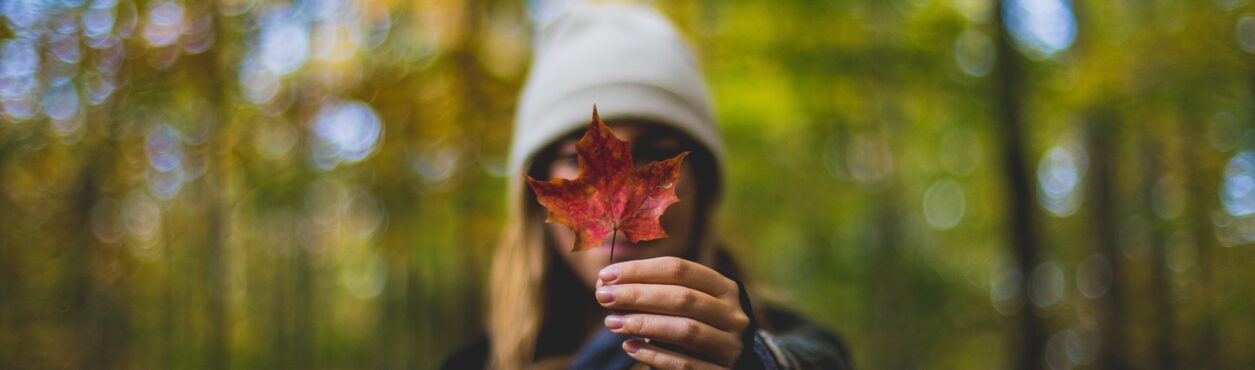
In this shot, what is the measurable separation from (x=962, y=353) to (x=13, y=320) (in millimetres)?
16109

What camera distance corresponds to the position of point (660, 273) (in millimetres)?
827

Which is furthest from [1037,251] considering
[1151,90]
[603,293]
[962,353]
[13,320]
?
[962,353]

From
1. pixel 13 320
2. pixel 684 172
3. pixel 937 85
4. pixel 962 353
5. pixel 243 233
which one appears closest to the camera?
pixel 684 172

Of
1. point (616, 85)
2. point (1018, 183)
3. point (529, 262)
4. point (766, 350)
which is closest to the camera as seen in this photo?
point (766, 350)

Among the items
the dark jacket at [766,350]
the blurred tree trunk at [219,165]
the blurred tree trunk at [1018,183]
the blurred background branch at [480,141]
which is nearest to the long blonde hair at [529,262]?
the dark jacket at [766,350]

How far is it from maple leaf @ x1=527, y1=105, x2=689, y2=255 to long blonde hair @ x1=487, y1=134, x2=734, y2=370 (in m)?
0.86

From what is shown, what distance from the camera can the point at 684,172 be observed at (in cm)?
153

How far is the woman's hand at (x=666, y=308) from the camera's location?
0.82 m

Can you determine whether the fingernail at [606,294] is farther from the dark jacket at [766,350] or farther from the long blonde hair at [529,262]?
the long blonde hair at [529,262]

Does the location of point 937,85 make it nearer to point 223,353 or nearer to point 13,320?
point 223,353

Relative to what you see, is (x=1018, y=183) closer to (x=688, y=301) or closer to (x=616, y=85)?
(x=616, y=85)

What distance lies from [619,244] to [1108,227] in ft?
18.1

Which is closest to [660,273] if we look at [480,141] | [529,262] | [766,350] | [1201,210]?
[766,350]

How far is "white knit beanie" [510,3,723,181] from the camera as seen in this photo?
4.96 feet
